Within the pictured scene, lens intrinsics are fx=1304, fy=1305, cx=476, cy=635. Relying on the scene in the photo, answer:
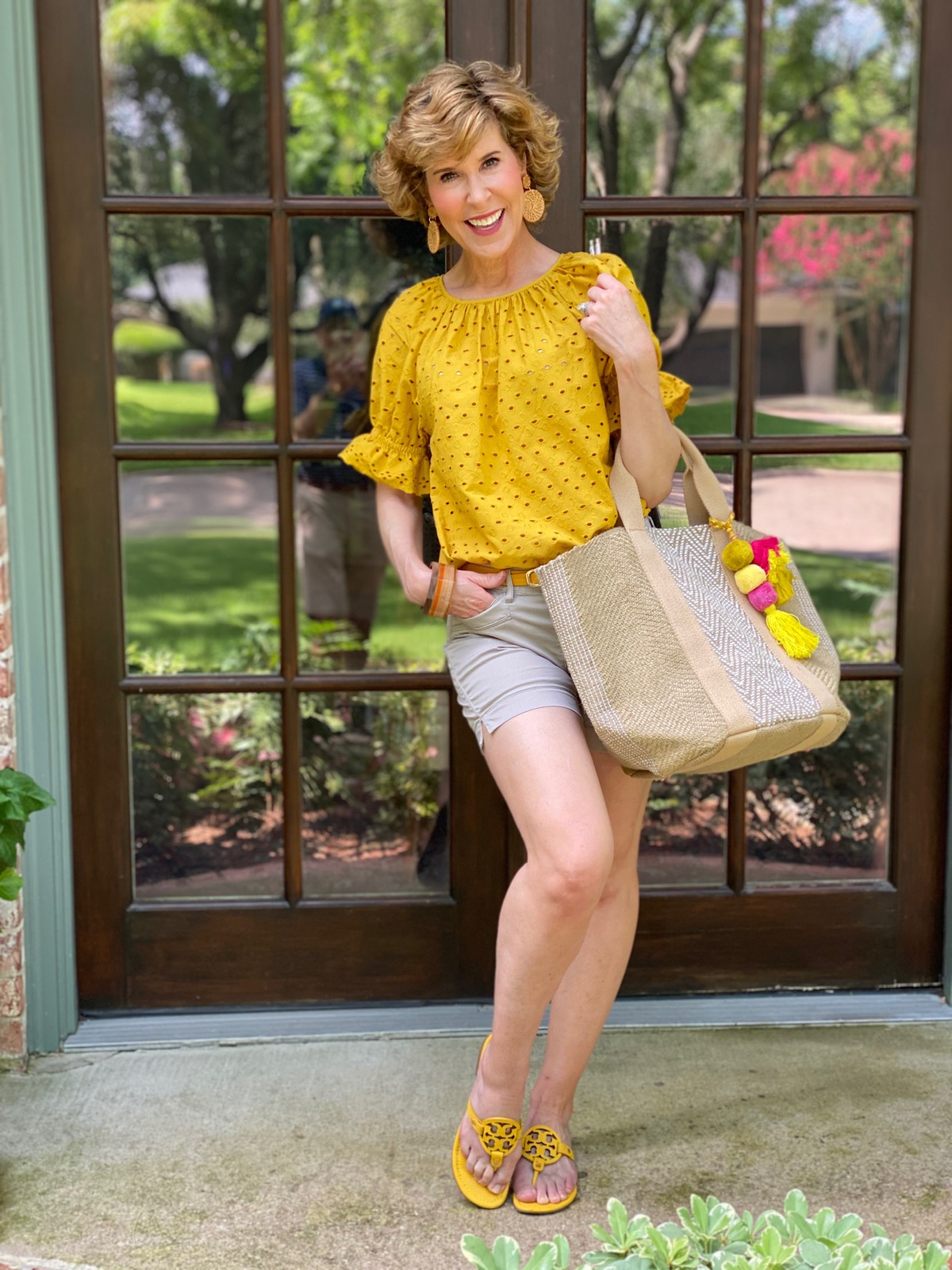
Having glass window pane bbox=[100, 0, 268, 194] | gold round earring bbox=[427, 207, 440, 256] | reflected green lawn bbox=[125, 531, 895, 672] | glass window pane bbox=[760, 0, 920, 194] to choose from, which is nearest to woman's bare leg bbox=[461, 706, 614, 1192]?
gold round earring bbox=[427, 207, 440, 256]

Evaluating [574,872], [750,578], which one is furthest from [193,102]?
[574,872]

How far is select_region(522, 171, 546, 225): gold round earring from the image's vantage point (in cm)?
197

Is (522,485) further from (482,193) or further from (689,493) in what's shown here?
(482,193)

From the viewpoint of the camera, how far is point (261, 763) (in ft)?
9.71

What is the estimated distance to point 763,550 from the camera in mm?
1979

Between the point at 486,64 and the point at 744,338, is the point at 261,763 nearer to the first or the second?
the point at 744,338

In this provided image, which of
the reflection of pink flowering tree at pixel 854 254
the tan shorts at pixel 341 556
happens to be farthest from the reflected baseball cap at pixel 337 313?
the reflection of pink flowering tree at pixel 854 254

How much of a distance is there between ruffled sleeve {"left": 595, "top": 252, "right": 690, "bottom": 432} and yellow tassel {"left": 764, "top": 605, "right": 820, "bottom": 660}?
36 cm

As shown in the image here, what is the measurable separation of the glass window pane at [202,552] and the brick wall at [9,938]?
2719 millimetres

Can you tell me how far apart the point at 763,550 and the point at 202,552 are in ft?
13.1

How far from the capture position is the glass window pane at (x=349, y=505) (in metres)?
2.82

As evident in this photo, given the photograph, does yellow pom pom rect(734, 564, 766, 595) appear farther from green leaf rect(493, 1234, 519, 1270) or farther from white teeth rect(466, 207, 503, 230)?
green leaf rect(493, 1234, 519, 1270)

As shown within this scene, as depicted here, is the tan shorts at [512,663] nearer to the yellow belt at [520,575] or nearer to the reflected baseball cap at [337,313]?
Result: the yellow belt at [520,575]

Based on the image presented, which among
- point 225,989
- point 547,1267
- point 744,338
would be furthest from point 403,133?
point 225,989
